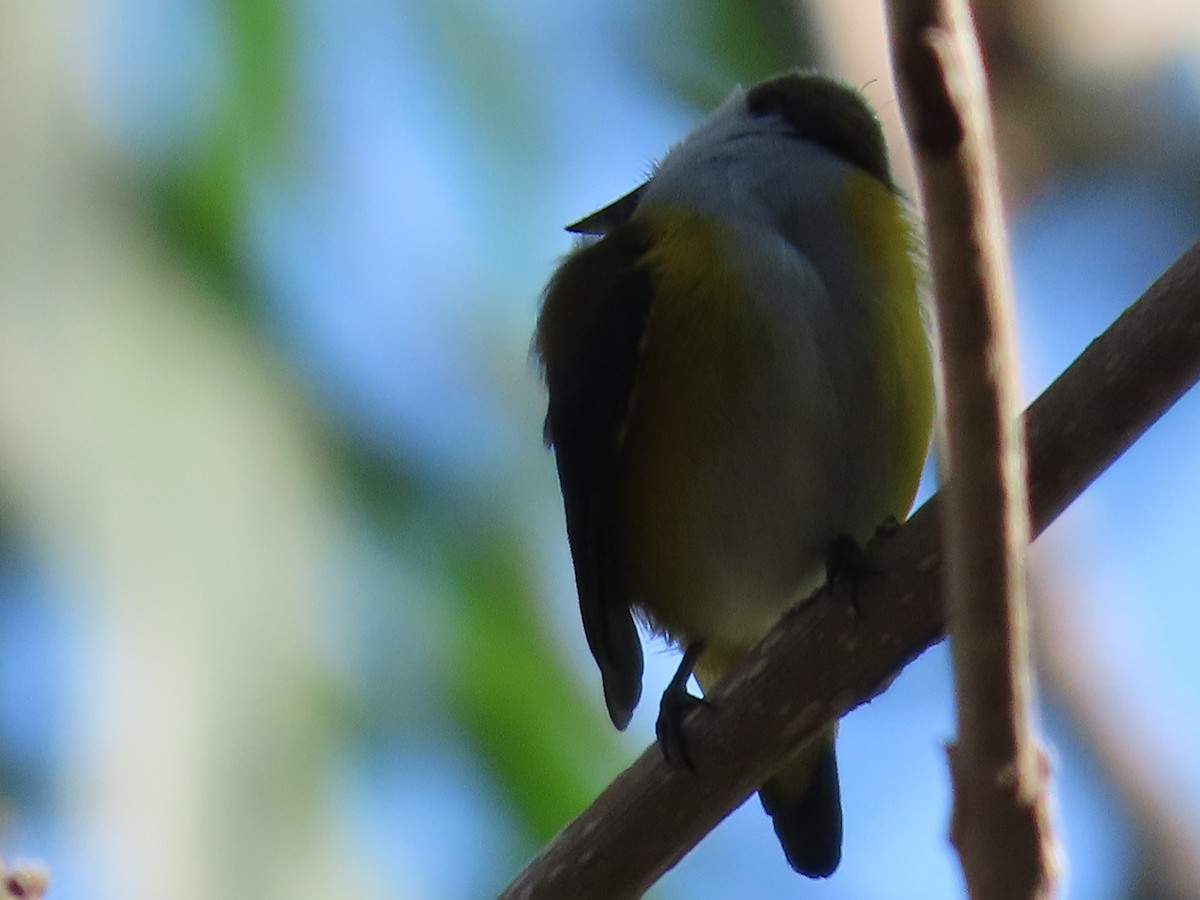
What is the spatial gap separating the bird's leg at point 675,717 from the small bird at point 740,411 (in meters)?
0.03

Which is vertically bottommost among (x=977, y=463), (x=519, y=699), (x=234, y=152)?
(x=519, y=699)

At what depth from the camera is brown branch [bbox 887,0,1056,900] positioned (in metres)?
0.84

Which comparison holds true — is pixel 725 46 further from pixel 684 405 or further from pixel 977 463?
pixel 977 463

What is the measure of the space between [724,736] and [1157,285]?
25.3 inches

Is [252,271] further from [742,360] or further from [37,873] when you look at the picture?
[37,873]

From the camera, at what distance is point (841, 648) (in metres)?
1.64

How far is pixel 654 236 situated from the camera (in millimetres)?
2311

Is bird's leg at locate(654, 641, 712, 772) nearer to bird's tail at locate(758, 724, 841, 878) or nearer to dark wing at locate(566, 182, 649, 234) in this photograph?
bird's tail at locate(758, 724, 841, 878)

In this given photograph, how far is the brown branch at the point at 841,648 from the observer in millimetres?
1488

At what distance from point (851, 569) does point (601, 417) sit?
25.4 inches

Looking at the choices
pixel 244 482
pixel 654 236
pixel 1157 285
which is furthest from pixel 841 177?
pixel 244 482

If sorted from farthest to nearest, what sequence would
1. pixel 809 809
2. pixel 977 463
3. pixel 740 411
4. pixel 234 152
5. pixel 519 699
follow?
1. pixel 234 152
2. pixel 519 699
3. pixel 809 809
4. pixel 740 411
5. pixel 977 463

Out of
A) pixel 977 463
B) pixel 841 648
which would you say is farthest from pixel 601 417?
pixel 977 463

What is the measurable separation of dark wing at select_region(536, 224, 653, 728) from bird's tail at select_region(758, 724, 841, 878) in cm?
27
